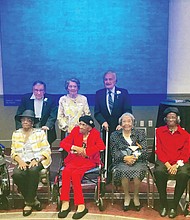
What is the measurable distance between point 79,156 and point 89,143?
0.18 meters

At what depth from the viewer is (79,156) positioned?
3.98 meters

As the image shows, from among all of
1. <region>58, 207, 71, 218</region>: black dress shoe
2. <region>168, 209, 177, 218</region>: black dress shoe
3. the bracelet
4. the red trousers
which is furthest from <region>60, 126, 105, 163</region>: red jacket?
<region>168, 209, 177, 218</region>: black dress shoe

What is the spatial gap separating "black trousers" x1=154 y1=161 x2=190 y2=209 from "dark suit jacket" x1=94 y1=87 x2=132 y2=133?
0.93 metres

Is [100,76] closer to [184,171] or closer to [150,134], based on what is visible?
[150,134]

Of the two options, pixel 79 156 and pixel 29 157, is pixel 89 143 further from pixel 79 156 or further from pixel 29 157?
pixel 29 157

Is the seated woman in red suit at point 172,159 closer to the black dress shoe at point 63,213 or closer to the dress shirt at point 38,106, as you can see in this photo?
the black dress shoe at point 63,213

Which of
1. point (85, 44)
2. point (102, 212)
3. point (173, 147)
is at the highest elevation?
point (85, 44)

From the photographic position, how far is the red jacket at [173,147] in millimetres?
3855

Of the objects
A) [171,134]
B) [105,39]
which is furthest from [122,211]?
[105,39]

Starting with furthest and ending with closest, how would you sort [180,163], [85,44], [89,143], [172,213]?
[85,44] < [89,143] < [180,163] < [172,213]

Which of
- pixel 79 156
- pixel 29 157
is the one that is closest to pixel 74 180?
pixel 79 156

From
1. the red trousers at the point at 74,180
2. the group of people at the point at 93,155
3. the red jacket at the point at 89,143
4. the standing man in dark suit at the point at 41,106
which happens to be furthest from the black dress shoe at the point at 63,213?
the standing man in dark suit at the point at 41,106

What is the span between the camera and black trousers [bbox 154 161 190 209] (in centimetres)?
363

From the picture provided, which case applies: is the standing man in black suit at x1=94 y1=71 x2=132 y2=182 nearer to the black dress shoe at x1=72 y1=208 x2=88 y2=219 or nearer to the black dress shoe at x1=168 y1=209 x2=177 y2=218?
the black dress shoe at x1=72 y1=208 x2=88 y2=219
